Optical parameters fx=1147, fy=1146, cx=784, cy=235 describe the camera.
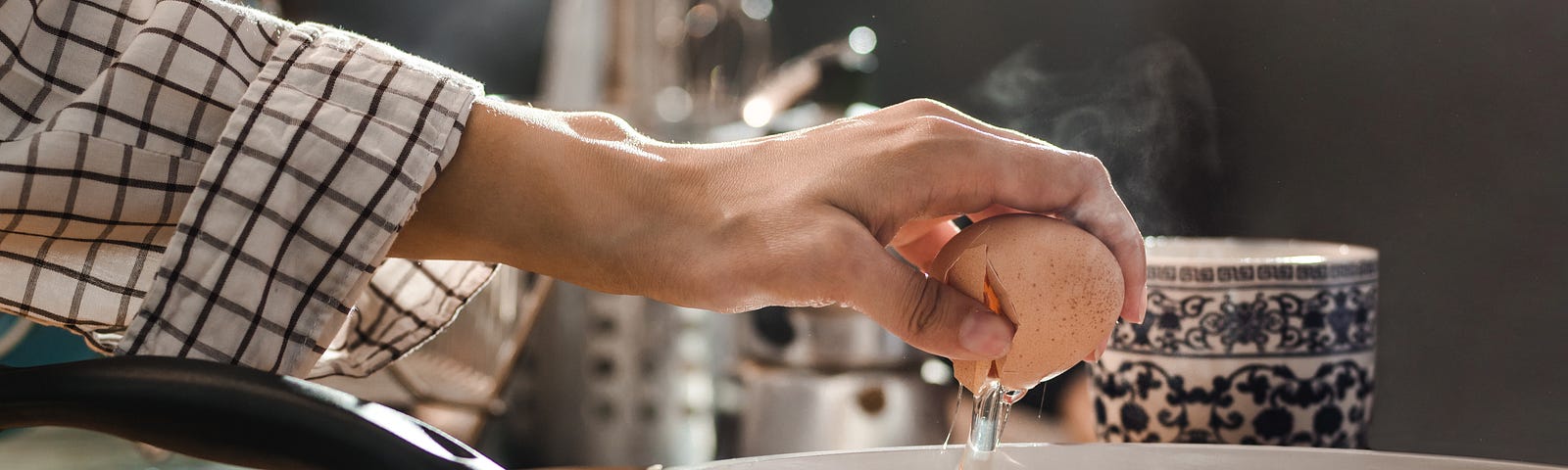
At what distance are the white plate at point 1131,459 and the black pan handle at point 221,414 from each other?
0.44ft

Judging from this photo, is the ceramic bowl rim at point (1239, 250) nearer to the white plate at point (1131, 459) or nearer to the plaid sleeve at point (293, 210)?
the white plate at point (1131, 459)

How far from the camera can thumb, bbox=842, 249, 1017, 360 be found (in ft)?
1.08

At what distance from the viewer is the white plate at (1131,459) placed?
0.35m

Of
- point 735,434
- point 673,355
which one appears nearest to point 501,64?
point 673,355

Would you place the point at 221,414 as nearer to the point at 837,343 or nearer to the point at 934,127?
the point at 934,127

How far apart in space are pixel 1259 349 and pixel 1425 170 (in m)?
0.13

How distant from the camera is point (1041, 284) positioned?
1.11ft

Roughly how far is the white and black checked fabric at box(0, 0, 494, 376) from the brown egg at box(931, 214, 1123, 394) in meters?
0.16

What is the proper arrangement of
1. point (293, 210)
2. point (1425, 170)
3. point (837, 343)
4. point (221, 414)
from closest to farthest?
point (221, 414) → point (293, 210) → point (1425, 170) → point (837, 343)

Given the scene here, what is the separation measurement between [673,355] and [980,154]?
2.22ft

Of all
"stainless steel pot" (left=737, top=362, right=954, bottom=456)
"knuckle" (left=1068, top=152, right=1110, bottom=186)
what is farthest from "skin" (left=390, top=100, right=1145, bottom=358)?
"stainless steel pot" (left=737, top=362, right=954, bottom=456)

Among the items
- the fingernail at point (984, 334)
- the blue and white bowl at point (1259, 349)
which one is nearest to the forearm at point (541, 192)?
the fingernail at point (984, 334)

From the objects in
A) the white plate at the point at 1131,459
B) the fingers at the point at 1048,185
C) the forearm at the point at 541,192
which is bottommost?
the white plate at the point at 1131,459

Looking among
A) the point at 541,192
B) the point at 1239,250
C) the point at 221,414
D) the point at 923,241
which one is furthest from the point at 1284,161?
the point at 221,414
